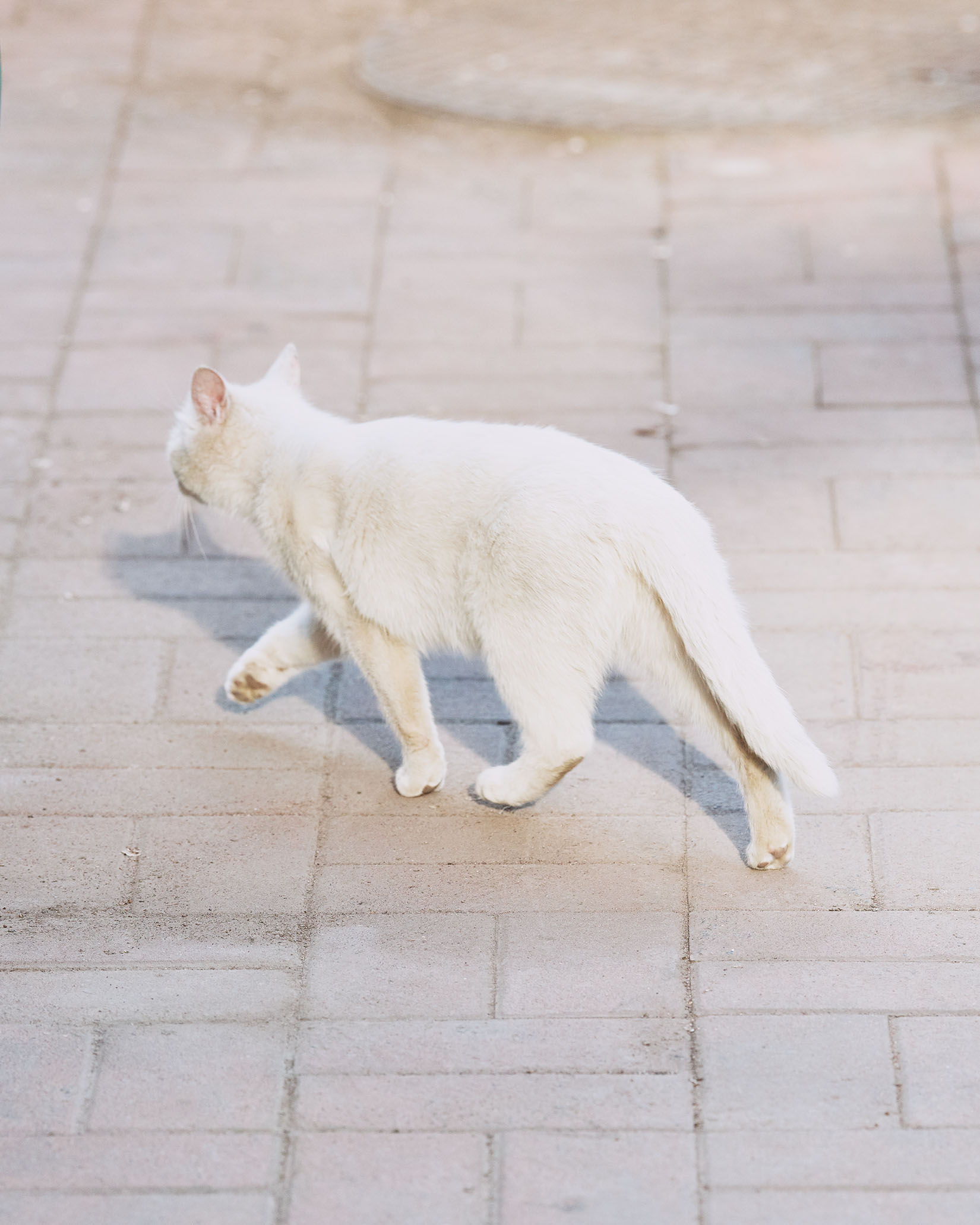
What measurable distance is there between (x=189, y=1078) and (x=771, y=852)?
133 cm

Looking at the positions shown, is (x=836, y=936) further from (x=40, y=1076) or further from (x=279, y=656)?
(x=40, y=1076)

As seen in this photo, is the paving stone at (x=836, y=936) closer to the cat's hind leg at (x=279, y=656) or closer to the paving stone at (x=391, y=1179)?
the paving stone at (x=391, y=1179)

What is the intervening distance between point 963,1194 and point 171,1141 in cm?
144

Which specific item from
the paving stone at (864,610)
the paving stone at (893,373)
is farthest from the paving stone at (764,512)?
the paving stone at (893,373)

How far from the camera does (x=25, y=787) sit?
12.6 ft

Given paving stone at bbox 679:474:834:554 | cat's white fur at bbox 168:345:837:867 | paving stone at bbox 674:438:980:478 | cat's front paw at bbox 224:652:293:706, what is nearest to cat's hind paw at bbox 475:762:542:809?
cat's white fur at bbox 168:345:837:867

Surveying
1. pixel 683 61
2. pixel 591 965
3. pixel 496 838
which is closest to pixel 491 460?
pixel 496 838

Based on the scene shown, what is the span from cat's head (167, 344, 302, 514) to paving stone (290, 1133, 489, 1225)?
153cm

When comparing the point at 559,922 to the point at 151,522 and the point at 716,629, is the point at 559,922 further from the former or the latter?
the point at 151,522

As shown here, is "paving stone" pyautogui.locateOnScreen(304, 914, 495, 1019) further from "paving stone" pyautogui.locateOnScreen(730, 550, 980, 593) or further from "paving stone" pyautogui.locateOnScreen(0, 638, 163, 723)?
"paving stone" pyautogui.locateOnScreen(730, 550, 980, 593)

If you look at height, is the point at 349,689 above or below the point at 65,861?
below

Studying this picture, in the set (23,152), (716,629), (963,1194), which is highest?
(716,629)

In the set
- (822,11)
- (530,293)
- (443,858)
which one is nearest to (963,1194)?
(443,858)

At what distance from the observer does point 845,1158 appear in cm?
285
